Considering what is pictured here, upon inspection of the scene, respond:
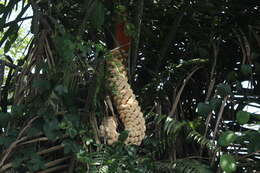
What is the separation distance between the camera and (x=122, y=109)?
150 cm

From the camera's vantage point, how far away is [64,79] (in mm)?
1434

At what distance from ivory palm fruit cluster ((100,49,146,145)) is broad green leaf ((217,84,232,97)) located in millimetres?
276

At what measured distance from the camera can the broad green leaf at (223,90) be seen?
1584 millimetres

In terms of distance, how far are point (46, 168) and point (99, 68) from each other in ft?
1.12

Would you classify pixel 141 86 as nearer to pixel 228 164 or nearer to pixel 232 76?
pixel 232 76

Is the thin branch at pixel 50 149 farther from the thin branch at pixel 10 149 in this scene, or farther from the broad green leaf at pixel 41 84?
the broad green leaf at pixel 41 84

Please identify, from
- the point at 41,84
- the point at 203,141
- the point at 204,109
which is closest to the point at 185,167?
the point at 203,141

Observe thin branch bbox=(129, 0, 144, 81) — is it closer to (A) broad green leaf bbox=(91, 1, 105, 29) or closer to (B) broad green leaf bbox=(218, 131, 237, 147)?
(A) broad green leaf bbox=(91, 1, 105, 29)

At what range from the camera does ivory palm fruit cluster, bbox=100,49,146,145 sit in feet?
4.84

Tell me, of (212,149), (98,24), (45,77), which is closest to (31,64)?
(45,77)

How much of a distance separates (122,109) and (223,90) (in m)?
0.34

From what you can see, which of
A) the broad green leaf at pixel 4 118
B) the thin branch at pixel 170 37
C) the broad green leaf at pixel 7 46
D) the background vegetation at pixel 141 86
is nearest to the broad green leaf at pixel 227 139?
the background vegetation at pixel 141 86

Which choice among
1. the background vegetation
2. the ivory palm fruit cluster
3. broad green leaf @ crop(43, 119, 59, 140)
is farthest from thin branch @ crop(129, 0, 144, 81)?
broad green leaf @ crop(43, 119, 59, 140)

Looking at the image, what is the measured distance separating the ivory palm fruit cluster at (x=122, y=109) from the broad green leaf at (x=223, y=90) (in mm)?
276
